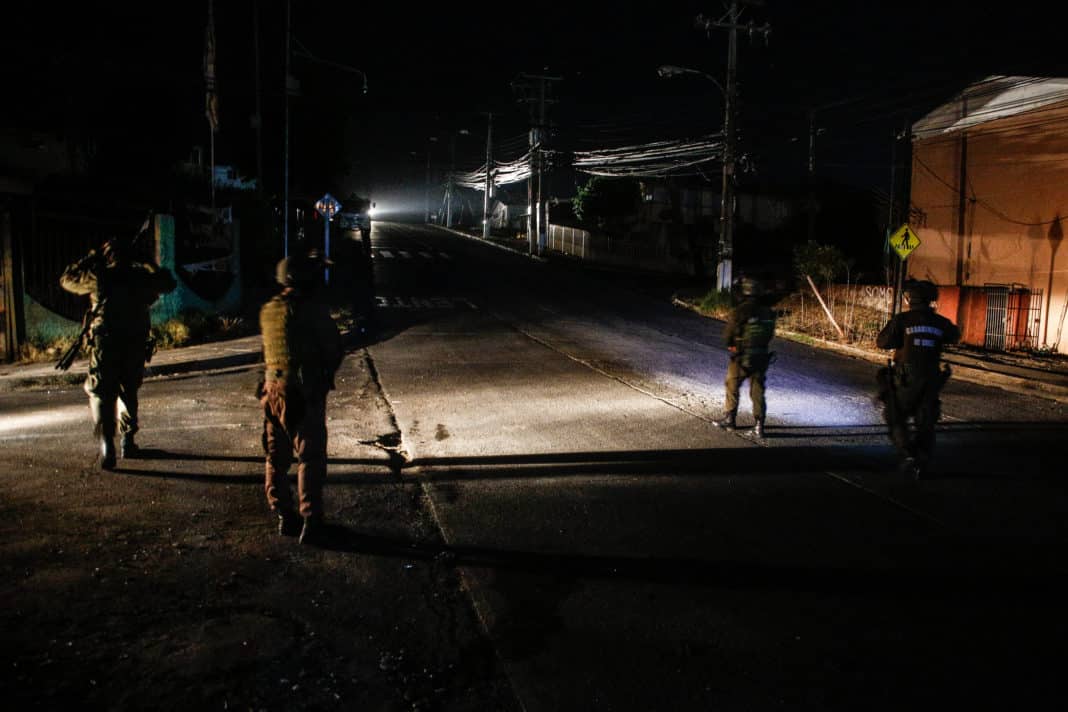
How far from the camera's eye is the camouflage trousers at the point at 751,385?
820cm

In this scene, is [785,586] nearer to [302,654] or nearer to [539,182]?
[302,654]

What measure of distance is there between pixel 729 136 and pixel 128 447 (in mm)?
22830

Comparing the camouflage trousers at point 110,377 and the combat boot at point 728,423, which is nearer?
the camouflage trousers at point 110,377

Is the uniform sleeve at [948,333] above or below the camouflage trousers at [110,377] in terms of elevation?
above

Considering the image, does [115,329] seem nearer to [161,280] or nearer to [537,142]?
[161,280]

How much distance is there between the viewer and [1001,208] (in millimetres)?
19078

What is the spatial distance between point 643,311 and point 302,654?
67.5ft

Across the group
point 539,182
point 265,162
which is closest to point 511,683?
point 265,162

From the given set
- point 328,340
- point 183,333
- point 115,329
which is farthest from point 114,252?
point 183,333

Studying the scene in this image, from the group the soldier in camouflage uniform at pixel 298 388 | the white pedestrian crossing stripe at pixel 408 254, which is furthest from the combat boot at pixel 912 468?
the white pedestrian crossing stripe at pixel 408 254

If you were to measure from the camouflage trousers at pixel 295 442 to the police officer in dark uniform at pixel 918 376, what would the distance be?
4.87 m

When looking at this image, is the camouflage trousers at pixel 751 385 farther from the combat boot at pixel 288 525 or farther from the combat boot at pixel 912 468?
the combat boot at pixel 288 525

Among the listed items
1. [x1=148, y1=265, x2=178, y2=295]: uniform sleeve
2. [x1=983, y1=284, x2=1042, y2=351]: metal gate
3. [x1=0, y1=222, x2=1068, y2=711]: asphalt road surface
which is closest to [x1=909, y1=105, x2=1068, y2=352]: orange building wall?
[x1=983, y1=284, x2=1042, y2=351]: metal gate

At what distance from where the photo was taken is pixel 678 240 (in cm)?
4184
